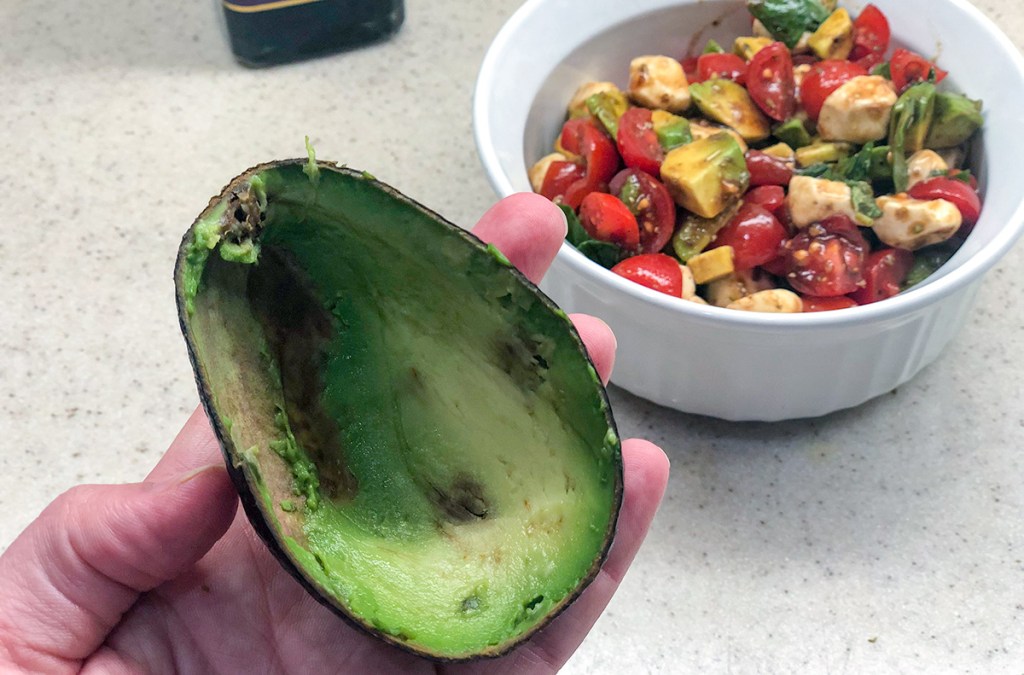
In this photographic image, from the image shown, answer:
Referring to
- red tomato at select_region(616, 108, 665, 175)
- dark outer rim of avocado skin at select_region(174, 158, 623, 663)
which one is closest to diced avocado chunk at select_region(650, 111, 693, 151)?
red tomato at select_region(616, 108, 665, 175)

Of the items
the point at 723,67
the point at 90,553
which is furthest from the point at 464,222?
the point at 90,553

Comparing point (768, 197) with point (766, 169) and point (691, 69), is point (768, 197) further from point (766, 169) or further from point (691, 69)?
point (691, 69)

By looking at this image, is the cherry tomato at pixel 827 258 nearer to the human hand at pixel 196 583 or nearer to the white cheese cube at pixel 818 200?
the white cheese cube at pixel 818 200

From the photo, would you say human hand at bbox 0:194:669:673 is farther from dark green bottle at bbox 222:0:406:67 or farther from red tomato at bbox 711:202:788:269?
dark green bottle at bbox 222:0:406:67

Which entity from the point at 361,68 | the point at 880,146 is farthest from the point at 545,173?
the point at 361,68

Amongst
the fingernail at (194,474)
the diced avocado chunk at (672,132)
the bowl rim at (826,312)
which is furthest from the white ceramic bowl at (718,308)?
the fingernail at (194,474)

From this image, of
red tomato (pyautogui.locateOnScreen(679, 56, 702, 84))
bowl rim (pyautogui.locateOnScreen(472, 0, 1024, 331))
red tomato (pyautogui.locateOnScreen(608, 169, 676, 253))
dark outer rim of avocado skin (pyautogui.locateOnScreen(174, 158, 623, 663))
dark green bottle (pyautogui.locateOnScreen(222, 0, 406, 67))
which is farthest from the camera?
dark green bottle (pyautogui.locateOnScreen(222, 0, 406, 67))
